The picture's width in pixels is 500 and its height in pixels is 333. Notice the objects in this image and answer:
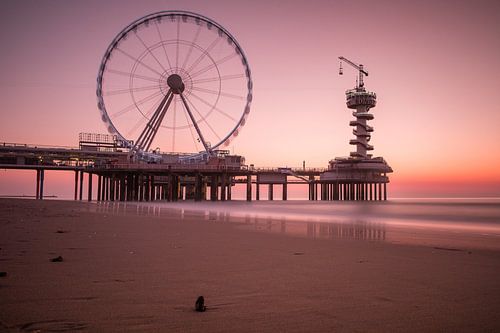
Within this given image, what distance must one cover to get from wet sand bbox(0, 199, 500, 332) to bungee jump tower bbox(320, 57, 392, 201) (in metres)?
78.4

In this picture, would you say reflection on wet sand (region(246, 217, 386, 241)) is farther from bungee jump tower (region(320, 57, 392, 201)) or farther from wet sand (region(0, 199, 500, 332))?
bungee jump tower (region(320, 57, 392, 201))

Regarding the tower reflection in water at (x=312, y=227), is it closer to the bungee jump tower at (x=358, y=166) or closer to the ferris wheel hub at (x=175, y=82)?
the ferris wheel hub at (x=175, y=82)

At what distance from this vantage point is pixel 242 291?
3.39 metres

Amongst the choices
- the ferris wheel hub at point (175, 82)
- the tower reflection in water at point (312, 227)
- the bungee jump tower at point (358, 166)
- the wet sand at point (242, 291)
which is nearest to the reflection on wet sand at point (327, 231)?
the tower reflection in water at point (312, 227)

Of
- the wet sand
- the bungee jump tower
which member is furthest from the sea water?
the bungee jump tower

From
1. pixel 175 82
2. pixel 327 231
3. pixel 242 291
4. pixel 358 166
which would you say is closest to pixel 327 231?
pixel 327 231

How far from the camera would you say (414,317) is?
2711mm

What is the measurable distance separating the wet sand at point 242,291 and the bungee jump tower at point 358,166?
78.4 metres

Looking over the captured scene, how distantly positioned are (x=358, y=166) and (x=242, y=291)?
82.1 m

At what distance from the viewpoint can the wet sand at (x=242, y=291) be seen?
251 cm

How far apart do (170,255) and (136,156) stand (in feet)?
164

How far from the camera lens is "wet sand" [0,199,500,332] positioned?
2.51 m

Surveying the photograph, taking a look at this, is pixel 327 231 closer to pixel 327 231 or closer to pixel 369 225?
pixel 327 231

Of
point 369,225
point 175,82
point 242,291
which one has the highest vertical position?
point 175,82
